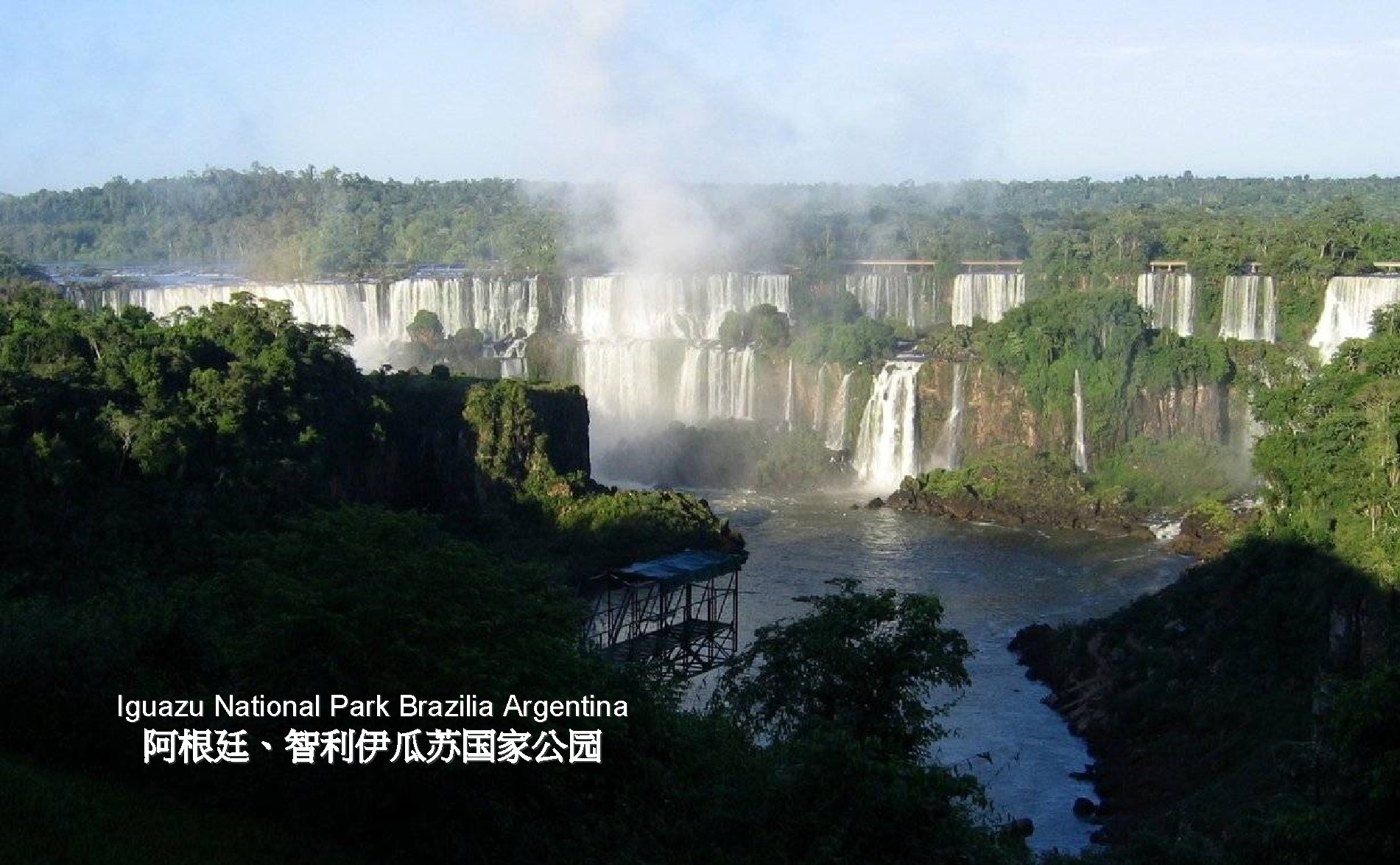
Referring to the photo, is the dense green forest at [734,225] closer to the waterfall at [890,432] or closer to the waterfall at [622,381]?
the waterfall at [622,381]

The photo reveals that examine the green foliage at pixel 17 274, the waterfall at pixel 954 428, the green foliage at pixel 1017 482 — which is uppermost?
the green foliage at pixel 17 274

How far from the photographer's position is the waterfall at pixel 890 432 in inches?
1924

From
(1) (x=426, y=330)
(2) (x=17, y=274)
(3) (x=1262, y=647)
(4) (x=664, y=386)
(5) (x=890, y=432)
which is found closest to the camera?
(3) (x=1262, y=647)

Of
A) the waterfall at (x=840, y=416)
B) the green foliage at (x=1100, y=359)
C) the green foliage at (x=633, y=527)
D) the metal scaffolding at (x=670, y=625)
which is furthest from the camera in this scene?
the waterfall at (x=840, y=416)

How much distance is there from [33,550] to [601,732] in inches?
528

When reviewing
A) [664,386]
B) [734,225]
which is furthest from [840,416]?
[734,225]

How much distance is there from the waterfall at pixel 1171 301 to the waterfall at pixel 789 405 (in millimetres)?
10826

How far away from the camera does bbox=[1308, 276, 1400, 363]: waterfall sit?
4888cm

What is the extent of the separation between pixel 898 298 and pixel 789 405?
8.92 metres

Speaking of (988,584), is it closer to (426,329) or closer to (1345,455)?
(1345,455)

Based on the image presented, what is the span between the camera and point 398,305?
2320 inches

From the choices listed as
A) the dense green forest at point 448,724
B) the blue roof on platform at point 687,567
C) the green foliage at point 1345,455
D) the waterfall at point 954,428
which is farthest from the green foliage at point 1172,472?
the dense green forest at point 448,724

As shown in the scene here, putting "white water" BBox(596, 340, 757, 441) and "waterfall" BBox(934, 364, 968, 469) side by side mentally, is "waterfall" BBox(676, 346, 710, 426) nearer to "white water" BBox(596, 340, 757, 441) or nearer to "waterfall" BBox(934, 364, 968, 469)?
"white water" BBox(596, 340, 757, 441)

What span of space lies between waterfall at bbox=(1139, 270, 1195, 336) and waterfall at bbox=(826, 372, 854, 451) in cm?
954
